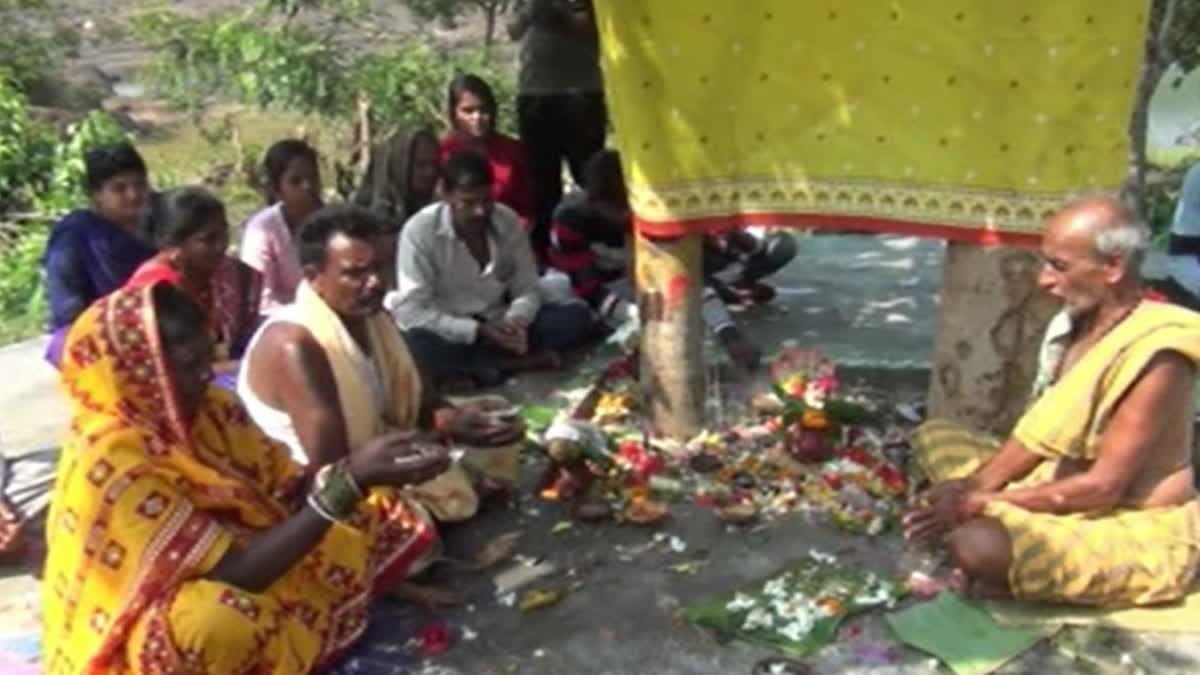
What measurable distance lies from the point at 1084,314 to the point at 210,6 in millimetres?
20156

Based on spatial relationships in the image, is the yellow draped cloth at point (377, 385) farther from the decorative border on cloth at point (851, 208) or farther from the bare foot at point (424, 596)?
the decorative border on cloth at point (851, 208)

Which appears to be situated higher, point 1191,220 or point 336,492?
point 336,492

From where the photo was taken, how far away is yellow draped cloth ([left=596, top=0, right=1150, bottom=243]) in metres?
4.69

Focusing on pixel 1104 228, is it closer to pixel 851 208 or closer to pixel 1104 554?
pixel 1104 554

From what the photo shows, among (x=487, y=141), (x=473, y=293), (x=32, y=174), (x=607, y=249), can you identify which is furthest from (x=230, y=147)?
(x=473, y=293)

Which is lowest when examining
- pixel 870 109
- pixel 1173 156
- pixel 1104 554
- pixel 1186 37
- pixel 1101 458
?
pixel 1173 156

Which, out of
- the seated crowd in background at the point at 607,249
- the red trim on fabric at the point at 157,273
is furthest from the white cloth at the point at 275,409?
the seated crowd in background at the point at 607,249

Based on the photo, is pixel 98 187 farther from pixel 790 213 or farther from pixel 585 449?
pixel 790 213

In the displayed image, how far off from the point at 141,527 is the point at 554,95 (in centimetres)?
460

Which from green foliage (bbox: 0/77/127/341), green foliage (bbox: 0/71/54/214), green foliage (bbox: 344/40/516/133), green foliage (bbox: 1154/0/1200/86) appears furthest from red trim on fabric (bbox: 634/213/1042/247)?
green foliage (bbox: 0/71/54/214)

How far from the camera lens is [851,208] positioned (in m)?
5.03

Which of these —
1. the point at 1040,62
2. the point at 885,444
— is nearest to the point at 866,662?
the point at 885,444

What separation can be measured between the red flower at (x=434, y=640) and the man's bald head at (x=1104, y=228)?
2030 mm

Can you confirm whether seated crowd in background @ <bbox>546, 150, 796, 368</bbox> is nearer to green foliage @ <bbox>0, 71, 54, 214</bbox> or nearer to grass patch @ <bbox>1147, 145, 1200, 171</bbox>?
green foliage @ <bbox>0, 71, 54, 214</bbox>
